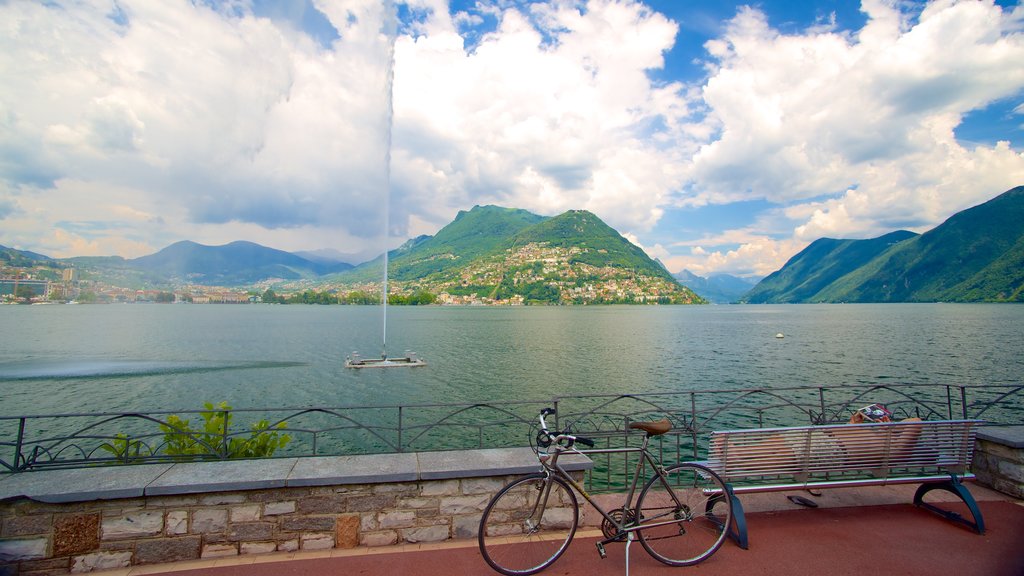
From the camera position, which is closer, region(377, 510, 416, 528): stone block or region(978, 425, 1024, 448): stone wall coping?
region(377, 510, 416, 528): stone block

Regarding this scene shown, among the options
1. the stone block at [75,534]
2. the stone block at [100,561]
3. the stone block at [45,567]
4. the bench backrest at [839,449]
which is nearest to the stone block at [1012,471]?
the bench backrest at [839,449]

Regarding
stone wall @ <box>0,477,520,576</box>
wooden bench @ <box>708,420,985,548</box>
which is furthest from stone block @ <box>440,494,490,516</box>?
wooden bench @ <box>708,420,985,548</box>

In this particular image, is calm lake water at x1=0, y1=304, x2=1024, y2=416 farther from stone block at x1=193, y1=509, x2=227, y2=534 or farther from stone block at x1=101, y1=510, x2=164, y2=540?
stone block at x1=101, y1=510, x2=164, y2=540

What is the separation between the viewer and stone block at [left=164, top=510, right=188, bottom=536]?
4242 mm

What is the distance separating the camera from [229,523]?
171 inches

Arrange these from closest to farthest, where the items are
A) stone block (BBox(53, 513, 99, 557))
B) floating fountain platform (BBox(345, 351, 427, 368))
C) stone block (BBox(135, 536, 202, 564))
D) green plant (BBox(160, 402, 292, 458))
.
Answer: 1. stone block (BBox(53, 513, 99, 557))
2. stone block (BBox(135, 536, 202, 564))
3. green plant (BBox(160, 402, 292, 458))
4. floating fountain platform (BBox(345, 351, 427, 368))

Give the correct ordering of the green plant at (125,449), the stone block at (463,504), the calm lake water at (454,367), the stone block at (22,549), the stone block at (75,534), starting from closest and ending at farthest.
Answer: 1. the stone block at (22,549)
2. the stone block at (75,534)
3. the stone block at (463,504)
4. the green plant at (125,449)
5. the calm lake water at (454,367)

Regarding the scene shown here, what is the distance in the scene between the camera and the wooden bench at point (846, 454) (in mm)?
4750

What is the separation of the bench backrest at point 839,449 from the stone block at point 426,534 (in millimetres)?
2652

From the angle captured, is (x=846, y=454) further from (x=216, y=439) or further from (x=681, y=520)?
(x=216, y=439)

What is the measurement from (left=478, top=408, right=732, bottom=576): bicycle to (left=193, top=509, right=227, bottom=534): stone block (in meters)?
2.31

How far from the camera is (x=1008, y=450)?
5.60 metres

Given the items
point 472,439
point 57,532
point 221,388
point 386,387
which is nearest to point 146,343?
point 221,388

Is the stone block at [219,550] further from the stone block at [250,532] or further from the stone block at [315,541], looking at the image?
the stone block at [315,541]
